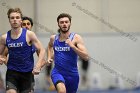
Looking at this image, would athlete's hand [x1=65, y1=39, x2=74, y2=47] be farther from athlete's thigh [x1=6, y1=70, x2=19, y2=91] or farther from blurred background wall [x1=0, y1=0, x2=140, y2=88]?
blurred background wall [x1=0, y1=0, x2=140, y2=88]

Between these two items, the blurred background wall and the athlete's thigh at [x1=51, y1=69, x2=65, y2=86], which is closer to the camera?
the athlete's thigh at [x1=51, y1=69, x2=65, y2=86]

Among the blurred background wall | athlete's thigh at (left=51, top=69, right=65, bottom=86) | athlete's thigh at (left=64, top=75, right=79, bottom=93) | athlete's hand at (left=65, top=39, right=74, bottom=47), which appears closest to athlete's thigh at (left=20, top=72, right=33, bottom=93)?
athlete's thigh at (left=51, top=69, right=65, bottom=86)

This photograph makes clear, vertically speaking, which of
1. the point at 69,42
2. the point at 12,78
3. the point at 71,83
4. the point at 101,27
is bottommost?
the point at 101,27

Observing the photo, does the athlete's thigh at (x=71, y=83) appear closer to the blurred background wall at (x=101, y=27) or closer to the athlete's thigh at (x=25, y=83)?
the athlete's thigh at (x=25, y=83)

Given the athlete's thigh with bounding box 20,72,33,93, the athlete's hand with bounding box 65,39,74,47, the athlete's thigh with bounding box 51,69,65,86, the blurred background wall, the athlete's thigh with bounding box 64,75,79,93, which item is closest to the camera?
the athlete's hand with bounding box 65,39,74,47

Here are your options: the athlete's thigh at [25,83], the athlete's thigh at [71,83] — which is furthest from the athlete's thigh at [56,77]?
the athlete's thigh at [25,83]

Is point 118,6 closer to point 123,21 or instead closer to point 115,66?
point 123,21

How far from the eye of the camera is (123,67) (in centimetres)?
2109

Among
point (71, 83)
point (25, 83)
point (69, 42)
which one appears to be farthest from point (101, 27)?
point (69, 42)

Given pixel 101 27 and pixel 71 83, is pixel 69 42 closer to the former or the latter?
pixel 71 83

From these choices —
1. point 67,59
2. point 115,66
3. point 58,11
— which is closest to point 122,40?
point 115,66

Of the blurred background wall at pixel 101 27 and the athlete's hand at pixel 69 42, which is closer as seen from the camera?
the athlete's hand at pixel 69 42

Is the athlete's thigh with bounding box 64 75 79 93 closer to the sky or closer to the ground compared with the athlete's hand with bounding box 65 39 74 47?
closer to the ground

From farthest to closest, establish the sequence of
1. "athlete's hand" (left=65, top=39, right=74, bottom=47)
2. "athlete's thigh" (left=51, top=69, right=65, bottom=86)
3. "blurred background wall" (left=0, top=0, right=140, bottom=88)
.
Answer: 1. "blurred background wall" (left=0, top=0, right=140, bottom=88)
2. "athlete's thigh" (left=51, top=69, right=65, bottom=86)
3. "athlete's hand" (left=65, top=39, right=74, bottom=47)
